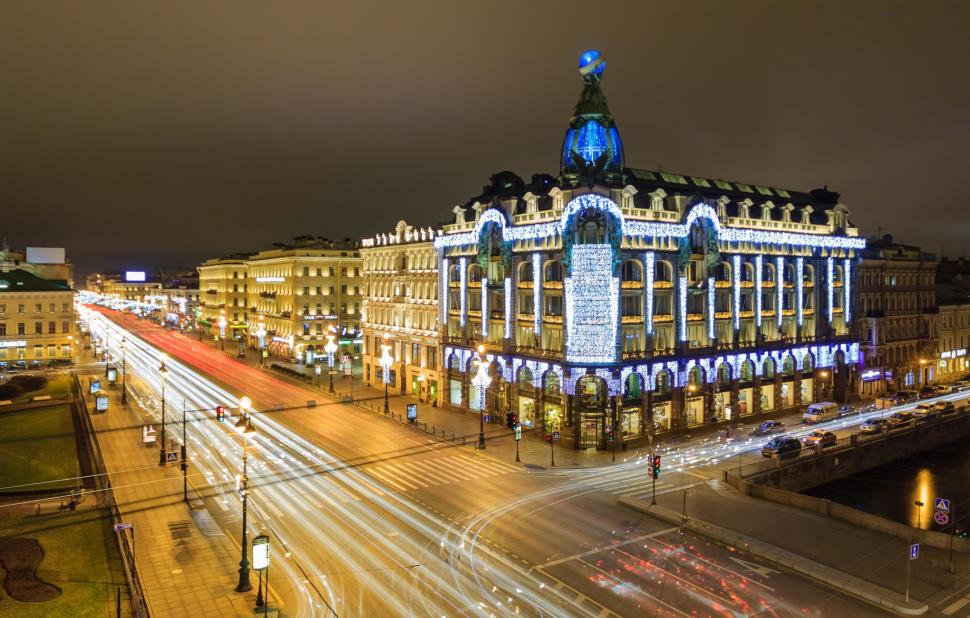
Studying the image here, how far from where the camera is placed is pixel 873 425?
59.9 m

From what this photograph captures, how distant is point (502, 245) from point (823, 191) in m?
45.6

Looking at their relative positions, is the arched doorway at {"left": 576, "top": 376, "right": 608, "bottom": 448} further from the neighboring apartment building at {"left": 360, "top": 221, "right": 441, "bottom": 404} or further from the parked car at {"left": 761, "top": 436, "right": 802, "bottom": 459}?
the neighboring apartment building at {"left": 360, "top": 221, "right": 441, "bottom": 404}

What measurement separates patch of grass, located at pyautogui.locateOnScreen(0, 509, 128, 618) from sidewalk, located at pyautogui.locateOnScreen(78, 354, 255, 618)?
1276 mm

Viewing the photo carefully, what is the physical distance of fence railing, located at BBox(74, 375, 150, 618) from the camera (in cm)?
2630

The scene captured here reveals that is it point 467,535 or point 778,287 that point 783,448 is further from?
point 467,535

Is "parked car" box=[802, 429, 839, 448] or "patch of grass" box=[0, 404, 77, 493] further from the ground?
"patch of grass" box=[0, 404, 77, 493]

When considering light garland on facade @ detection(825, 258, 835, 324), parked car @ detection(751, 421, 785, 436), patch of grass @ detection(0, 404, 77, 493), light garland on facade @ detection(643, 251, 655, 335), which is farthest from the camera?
light garland on facade @ detection(825, 258, 835, 324)

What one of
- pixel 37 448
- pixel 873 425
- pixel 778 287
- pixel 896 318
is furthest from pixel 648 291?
pixel 37 448

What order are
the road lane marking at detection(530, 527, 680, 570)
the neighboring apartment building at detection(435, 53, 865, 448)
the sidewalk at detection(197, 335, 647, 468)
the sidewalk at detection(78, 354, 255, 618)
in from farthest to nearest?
the neighboring apartment building at detection(435, 53, 865, 448) < the sidewalk at detection(197, 335, 647, 468) < the road lane marking at detection(530, 527, 680, 570) < the sidewalk at detection(78, 354, 255, 618)

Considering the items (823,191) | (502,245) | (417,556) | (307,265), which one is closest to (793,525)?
(417,556)

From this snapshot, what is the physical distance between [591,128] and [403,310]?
107ft

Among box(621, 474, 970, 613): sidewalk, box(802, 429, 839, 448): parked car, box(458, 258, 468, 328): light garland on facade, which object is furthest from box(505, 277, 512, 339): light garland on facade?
box(802, 429, 839, 448): parked car

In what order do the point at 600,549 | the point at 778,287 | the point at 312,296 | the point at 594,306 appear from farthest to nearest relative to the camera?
the point at 312,296, the point at 778,287, the point at 594,306, the point at 600,549

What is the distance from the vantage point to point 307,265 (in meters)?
111
